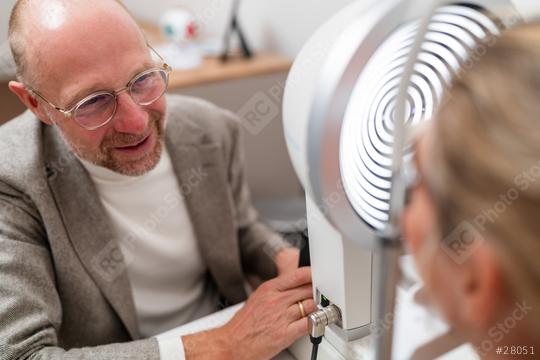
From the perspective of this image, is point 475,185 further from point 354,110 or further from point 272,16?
point 272,16

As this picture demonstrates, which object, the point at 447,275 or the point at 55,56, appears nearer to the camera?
the point at 447,275

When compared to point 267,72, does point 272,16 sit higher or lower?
higher

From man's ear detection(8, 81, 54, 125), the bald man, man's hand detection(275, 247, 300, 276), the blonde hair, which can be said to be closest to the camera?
the blonde hair

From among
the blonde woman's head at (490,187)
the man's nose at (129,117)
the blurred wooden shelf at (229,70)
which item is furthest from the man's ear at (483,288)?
the blurred wooden shelf at (229,70)

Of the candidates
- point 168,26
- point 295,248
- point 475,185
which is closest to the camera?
point 475,185

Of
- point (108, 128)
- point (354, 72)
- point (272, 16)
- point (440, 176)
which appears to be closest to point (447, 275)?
point (440, 176)

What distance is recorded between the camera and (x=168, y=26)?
2230mm

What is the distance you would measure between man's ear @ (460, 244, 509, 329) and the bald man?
41cm

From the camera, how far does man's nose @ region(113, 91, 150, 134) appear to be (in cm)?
97

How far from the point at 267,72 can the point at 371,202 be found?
1.50 meters

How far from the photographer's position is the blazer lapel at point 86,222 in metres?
1.03

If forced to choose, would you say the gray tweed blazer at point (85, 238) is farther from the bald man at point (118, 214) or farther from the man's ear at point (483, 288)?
the man's ear at point (483, 288)

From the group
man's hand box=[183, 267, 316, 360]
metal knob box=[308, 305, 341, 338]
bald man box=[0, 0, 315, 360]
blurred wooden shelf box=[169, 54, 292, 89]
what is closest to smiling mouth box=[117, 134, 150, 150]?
bald man box=[0, 0, 315, 360]

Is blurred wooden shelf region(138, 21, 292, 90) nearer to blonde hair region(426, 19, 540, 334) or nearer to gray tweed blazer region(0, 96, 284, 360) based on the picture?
gray tweed blazer region(0, 96, 284, 360)
